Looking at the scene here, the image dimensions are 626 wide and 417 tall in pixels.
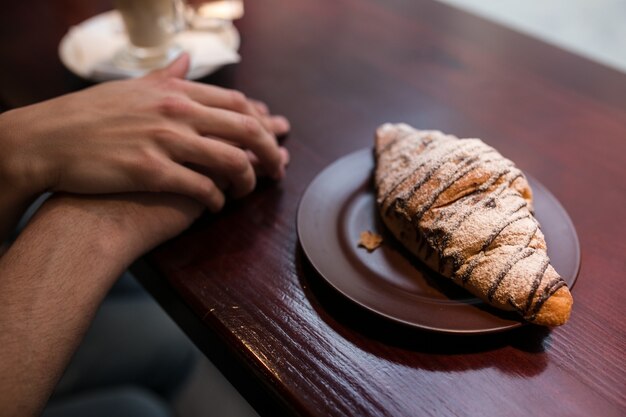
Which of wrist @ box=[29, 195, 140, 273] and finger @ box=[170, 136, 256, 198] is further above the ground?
finger @ box=[170, 136, 256, 198]

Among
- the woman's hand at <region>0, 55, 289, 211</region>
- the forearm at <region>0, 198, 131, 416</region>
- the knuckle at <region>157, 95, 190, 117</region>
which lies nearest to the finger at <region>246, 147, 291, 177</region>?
the woman's hand at <region>0, 55, 289, 211</region>

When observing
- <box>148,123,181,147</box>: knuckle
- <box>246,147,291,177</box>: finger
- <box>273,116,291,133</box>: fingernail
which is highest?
<box>148,123,181,147</box>: knuckle

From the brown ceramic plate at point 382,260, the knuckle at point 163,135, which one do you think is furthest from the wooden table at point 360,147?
the knuckle at point 163,135

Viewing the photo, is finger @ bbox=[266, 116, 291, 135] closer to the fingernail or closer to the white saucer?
the fingernail

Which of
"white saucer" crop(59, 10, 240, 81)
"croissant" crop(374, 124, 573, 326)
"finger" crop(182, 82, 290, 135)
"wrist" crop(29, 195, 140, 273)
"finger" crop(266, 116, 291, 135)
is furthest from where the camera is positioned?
"white saucer" crop(59, 10, 240, 81)

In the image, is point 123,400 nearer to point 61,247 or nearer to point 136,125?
point 61,247

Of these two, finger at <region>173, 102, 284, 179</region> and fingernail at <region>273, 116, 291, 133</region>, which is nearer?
finger at <region>173, 102, 284, 179</region>

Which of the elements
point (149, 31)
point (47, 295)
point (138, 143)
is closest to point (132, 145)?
point (138, 143)

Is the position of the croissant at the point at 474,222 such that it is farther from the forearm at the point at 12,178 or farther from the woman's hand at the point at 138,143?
the forearm at the point at 12,178
